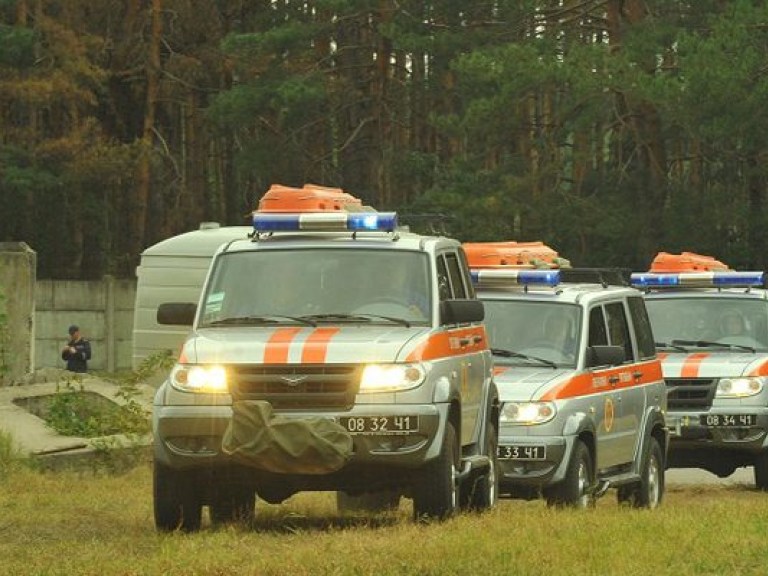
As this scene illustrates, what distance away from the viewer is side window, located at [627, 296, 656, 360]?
692 inches

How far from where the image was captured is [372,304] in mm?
13609

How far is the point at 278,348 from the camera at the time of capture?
1271 centimetres

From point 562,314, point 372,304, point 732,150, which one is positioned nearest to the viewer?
point 372,304

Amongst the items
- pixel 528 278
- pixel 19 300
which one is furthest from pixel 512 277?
pixel 19 300

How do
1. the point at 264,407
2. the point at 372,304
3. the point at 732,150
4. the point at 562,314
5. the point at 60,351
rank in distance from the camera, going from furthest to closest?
the point at 60,351 < the point at 732,150 < the point at 562,314 < the point at 372,304 < the point at 264,407

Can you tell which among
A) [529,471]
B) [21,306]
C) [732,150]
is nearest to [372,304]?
[529,471]

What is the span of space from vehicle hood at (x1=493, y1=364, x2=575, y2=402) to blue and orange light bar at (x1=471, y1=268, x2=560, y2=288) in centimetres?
102

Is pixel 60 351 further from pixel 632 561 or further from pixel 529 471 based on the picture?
pixel 632 561

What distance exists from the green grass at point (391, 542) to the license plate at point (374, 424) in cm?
63

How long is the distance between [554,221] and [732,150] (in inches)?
158

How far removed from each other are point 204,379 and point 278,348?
0.50 meters

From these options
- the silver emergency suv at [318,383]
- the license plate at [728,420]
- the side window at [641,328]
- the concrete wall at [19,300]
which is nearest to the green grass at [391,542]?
the silver emergency suv at [318,383]

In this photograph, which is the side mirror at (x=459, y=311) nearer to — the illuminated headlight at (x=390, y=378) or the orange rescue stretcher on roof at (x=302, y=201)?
the illuminated headlight at (x=390, y=378)

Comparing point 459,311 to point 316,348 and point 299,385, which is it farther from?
point 299,385
